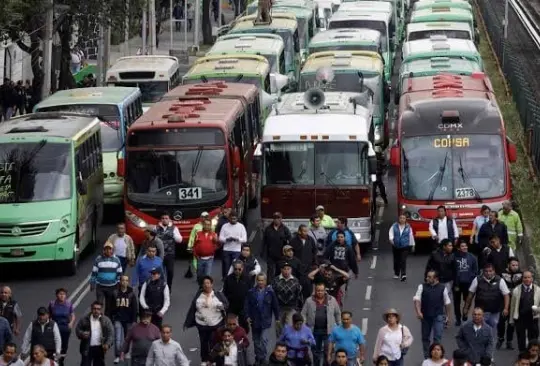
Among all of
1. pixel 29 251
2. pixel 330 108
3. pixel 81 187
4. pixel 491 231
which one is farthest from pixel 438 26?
pixel 491 231

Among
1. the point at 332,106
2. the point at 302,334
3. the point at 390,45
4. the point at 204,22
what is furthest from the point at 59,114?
the point at 204,22

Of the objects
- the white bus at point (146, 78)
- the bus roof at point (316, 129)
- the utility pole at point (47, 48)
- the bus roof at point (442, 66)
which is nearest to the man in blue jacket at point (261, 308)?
the bus roof at point (316, 129)

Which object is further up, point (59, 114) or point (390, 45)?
point (59, 114)

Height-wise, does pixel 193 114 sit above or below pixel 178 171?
above

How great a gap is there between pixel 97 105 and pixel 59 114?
265 centimetres

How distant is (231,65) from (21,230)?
39.8 ft

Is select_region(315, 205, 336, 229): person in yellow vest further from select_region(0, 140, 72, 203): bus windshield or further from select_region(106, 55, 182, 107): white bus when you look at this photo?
select_region(106, 55, 182, 107): white bus

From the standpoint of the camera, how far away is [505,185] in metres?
32.0

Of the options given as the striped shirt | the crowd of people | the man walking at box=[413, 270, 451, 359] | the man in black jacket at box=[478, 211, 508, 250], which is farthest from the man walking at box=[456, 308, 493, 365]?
the man in black jacket at box=[478, 211, 508, 250]

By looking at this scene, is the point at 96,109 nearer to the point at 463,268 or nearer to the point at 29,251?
the point at 29,251

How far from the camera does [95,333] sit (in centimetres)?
2272

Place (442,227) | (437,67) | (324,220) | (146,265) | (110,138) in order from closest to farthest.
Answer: (146,265)
(324,220)
(442,227)
(110,138)
(437,67)

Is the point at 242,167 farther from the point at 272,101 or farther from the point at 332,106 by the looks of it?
the point at 272,101

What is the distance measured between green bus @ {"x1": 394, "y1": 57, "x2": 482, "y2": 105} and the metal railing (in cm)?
193
